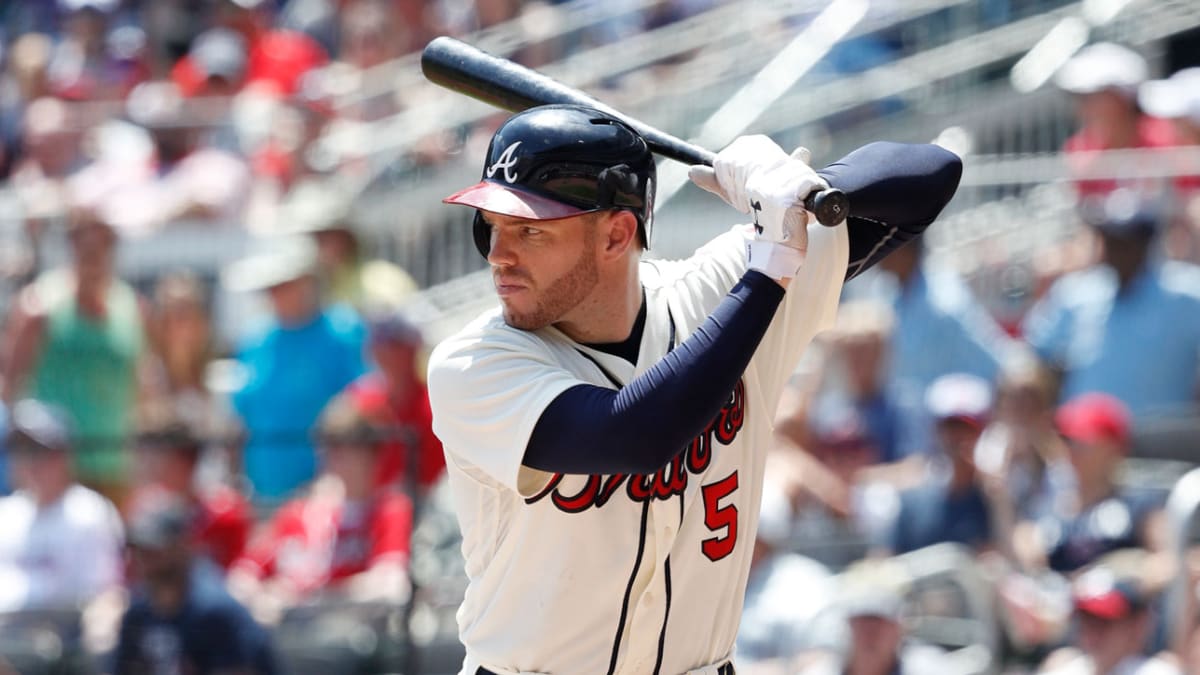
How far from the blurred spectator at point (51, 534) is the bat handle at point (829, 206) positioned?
3693 millimetres

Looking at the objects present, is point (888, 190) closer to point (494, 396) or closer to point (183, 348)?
point (494, 396)

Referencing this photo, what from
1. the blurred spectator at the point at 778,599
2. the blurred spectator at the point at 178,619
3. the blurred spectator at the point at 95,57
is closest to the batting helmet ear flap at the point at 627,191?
the blurred spectator at the point at 778,599

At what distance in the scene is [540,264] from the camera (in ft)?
9.46

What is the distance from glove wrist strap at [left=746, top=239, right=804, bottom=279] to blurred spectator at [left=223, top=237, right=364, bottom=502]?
396 cm

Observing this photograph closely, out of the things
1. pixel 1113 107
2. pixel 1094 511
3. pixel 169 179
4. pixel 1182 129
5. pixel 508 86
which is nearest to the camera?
pixel 508 86

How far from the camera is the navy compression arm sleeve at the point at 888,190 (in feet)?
10.1

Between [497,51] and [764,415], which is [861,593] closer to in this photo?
[764,415]

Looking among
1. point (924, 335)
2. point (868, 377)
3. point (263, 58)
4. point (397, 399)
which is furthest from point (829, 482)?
point (263, 58)

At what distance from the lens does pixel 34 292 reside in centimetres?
704

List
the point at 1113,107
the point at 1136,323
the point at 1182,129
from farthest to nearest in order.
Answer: the point at 1113,107 < the point at 1182,129 < the point at 1136,323

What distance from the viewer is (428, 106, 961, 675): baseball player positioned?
2.74 metres

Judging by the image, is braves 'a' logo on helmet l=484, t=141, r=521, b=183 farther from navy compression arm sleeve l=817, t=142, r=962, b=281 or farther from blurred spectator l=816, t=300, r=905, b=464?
blurred spectator l=816, t=300, r=905, b=464

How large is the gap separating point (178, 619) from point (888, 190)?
3.16 m

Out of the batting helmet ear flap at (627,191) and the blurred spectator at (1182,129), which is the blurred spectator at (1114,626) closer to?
the blurred spectator at (1182,129)
